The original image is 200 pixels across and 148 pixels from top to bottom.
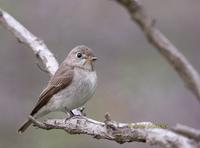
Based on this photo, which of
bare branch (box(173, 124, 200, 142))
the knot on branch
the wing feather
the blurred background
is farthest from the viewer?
the blurred background

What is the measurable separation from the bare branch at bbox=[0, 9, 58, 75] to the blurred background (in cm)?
249

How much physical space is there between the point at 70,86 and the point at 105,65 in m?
4.89

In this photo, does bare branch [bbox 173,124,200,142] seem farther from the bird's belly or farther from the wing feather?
the wing feather

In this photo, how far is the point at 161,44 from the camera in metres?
3.35

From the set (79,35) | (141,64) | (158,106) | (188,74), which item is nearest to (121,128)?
(188,74)

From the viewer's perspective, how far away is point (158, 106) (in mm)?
11055

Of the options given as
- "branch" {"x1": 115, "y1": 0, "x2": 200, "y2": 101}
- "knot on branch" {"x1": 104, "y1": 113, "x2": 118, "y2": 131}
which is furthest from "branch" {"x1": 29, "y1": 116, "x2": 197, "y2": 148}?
"branch" {"x1": 115, "y1": 0, "x2": 200, "y2": 101}

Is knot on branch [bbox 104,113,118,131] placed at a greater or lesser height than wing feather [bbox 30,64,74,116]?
lesser

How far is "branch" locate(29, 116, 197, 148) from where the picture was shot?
171 inches

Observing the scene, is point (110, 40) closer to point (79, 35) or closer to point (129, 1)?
point (79, 35)

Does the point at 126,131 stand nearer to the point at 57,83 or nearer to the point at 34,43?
the point at 57,83

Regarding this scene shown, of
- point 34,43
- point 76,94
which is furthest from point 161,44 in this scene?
point 34,43

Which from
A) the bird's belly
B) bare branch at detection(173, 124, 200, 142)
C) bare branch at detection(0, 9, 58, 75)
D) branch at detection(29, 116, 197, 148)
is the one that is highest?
bare branch at detection(0, 9, 58, 75)

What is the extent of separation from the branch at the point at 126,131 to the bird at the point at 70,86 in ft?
3.09
